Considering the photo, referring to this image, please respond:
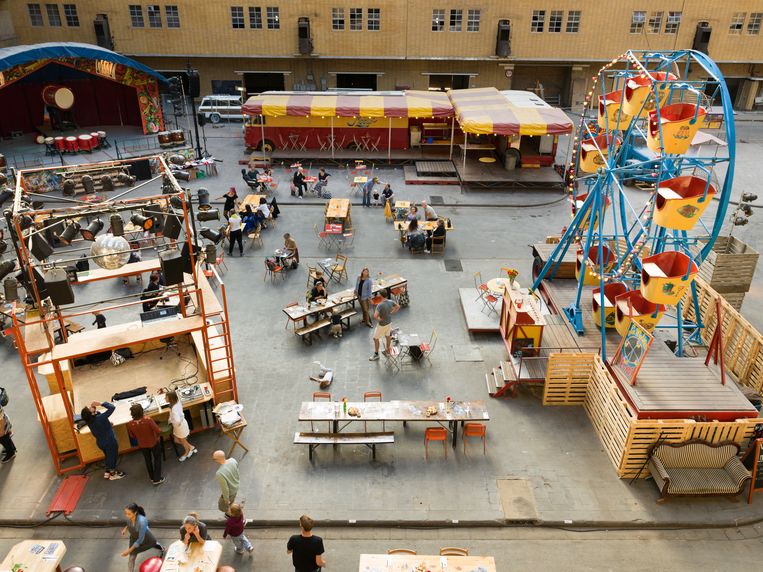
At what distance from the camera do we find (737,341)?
13070 millimetres

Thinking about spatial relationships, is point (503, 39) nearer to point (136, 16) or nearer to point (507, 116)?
point (507, 116)

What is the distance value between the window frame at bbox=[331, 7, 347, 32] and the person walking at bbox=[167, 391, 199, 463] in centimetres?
3112

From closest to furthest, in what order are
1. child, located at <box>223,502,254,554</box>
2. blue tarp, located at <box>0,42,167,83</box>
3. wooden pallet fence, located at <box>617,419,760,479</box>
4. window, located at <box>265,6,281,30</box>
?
child, located at <box>223,502,254,554</box> < wooden pallet fence, located at <box>617,419,760,479</box> < blue tarp, located at <box>0,42,167,83</box> < window, located at <box>265,6,281,30</box>

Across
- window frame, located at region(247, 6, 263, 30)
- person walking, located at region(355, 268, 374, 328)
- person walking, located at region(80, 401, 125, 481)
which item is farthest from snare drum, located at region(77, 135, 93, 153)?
person walking, located at region(80, 401, 125, 481)

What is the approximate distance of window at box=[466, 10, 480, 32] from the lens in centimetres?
3652

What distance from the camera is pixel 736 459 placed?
10.7 metres

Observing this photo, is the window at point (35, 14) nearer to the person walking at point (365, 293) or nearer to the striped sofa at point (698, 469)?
the person walking at point (365, 293)

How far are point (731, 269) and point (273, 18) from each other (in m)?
30.6

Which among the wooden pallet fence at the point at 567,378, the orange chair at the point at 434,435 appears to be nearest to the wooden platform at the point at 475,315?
the wooden pallet fence at the point at 567,378

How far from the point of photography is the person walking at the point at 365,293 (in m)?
15.2

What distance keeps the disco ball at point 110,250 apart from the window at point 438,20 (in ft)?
103

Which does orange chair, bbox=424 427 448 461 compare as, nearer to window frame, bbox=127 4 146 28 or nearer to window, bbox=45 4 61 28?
window frame, bbox=127 4 146 28

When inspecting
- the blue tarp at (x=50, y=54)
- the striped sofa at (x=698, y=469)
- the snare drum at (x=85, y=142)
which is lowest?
the striped sofa at (x=698, y=469)

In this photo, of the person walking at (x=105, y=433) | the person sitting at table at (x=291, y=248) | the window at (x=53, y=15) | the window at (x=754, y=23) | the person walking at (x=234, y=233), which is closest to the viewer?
the person walking at (x=105, y=433)
